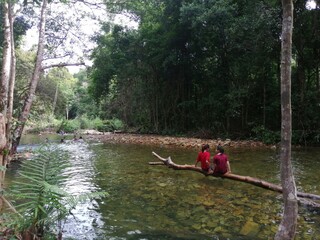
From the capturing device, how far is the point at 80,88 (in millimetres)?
50969

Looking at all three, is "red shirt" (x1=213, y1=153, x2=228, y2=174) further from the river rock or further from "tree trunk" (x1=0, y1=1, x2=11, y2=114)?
"tree trunk" (x1=0, y1=1, x2=11, y2=114)

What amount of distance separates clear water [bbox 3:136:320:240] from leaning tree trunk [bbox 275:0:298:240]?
1.26 m

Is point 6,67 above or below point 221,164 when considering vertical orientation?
above

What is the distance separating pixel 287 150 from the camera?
13.2 ft

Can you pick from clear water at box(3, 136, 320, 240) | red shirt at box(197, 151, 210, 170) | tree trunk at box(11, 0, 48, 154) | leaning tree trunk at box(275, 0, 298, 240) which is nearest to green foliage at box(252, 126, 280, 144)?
clear water at box(3, 136, 320, 240)

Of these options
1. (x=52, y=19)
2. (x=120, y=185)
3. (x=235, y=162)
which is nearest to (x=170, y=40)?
(x=52, y=19)

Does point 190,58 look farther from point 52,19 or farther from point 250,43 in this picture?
point 52,19

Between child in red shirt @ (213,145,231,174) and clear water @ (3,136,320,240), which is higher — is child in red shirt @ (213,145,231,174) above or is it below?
above

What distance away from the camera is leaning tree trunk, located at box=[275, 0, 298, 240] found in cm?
399

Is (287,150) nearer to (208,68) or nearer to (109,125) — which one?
(208,68)

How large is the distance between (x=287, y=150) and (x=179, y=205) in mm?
3480

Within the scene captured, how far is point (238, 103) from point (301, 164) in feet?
27.8

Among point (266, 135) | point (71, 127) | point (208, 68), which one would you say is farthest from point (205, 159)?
point (71, 127)

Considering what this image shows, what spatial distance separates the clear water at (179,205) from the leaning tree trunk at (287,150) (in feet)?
4.14
